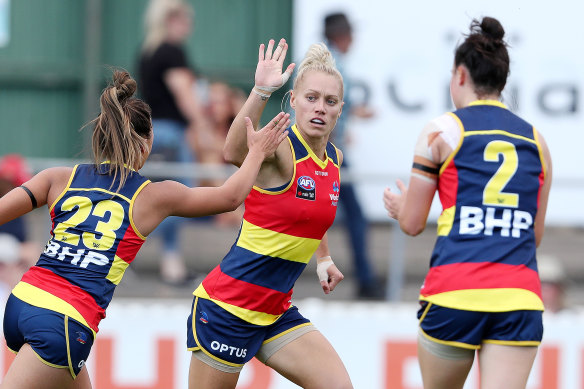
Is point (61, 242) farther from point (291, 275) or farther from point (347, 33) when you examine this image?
point (347, 33)

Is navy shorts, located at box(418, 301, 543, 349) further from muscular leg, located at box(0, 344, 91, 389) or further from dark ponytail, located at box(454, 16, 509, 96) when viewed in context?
muscular leg, located at box(0, 344, 91, 389)

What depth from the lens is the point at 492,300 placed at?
391 cm

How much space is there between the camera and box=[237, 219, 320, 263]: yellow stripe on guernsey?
458 centimetres

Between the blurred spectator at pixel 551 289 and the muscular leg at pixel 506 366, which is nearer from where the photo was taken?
the muscular leg at pixel 506 366

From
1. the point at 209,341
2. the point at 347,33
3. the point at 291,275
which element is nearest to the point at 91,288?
the point at 209,341

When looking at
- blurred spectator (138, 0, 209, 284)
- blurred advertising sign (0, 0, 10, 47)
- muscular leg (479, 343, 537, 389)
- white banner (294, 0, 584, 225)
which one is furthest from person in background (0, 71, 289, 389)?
blurred advertising sign (0, 0, 10, 47)

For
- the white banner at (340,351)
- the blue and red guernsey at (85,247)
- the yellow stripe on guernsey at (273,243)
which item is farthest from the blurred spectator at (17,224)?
the blue and red guernsey at (85,247)

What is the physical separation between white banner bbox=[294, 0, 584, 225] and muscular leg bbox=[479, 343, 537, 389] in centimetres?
625

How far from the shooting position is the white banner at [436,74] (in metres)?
10.2

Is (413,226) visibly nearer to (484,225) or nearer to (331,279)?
(484,225)

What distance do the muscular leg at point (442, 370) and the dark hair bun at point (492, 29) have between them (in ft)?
4.40

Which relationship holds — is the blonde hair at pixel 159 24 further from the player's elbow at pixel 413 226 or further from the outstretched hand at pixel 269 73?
the player's elbow at pixel 413 226

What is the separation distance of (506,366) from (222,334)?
4.49ft

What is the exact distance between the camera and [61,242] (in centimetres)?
413
